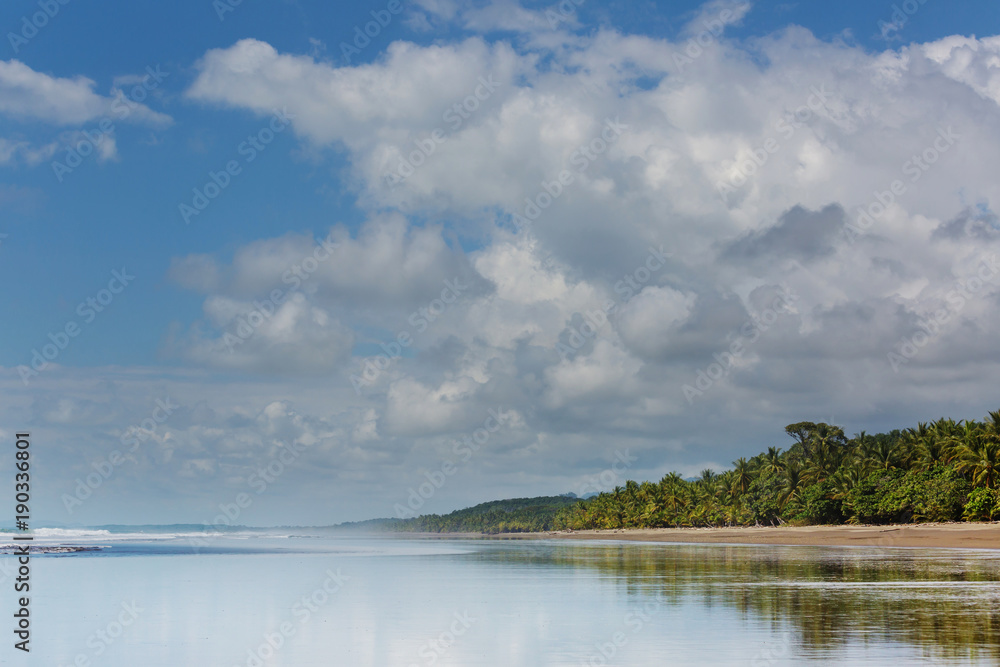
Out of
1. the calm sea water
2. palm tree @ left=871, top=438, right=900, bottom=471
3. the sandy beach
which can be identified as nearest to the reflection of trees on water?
the calm sea water

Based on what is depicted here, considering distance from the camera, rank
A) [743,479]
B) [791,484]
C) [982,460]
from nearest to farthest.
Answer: [982,460]
[791,484]
[743,479]

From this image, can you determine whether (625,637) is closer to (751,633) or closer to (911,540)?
(751,633)

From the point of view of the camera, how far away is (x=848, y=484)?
9506 centimetres

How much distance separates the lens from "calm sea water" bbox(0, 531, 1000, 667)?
17.8m

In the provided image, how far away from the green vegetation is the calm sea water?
37363 millimetres

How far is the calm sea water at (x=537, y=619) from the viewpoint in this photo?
17766 mm

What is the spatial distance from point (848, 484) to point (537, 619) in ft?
268

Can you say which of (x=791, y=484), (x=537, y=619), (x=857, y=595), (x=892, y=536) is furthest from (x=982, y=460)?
(x=537, y=619)

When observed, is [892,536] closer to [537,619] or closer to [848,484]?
[848,484]

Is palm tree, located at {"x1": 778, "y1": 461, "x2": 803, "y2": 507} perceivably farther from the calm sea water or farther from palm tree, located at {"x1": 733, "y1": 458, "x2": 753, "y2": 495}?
the calm sea water

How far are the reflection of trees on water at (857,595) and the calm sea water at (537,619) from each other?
Result: 7 centimetres

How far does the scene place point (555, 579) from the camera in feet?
129

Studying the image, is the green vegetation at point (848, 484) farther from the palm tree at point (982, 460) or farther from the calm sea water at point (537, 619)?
the calm sea water at point (537, 619)

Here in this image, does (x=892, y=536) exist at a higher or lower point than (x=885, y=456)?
lower
